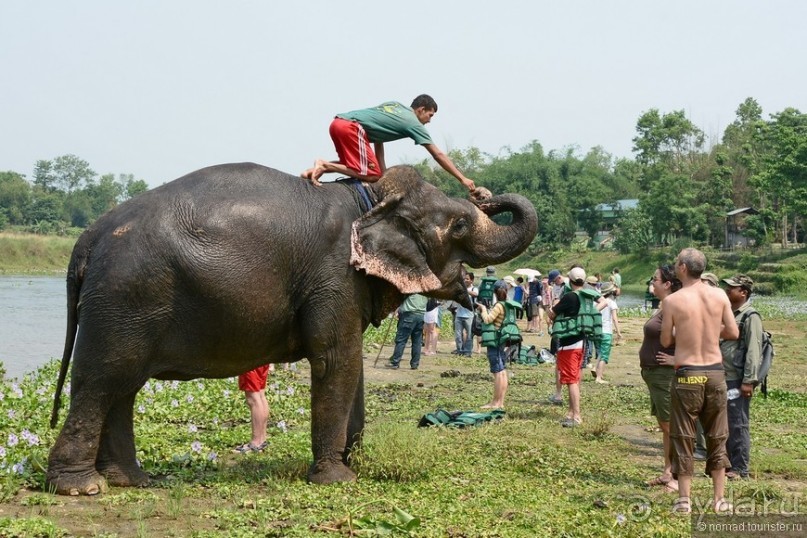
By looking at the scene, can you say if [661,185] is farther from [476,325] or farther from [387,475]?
[387,475]

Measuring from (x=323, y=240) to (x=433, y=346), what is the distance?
44.7ft

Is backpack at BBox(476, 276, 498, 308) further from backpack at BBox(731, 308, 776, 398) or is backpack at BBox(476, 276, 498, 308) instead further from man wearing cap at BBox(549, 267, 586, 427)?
backpack at BBox(731, 308, 776, 398)

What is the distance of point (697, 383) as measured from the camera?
7.19 meters

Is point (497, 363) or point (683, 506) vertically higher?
point (497, 363)

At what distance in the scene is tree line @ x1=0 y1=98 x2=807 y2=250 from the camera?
61.2 m

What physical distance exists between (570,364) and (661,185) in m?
61.7

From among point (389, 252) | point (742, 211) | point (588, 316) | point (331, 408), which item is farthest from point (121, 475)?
point (742, 211)

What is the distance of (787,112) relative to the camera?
6512 centimetres

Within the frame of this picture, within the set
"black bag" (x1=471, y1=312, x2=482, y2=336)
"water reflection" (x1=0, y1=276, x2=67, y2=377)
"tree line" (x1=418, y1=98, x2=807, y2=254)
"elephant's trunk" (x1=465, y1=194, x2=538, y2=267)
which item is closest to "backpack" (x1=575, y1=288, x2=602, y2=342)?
"elephant's trunk" (x1=465, y1=194, x2=538, y2=267)

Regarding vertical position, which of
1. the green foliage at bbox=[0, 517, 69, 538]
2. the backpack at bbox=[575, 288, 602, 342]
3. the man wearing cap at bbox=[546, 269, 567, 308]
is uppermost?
the man wearing cap at bbox=[546, 269, 567, 308]

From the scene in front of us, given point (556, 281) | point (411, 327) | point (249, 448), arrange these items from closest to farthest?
1. point (249, 448)
2. point (411, 327)
3. point (556, 281)

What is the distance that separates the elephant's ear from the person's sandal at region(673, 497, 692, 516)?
2.64m

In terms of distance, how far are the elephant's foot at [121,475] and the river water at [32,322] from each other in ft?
34.6

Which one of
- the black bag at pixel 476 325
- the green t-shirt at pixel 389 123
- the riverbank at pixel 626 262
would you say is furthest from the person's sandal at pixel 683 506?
the riverbank at pixel 626 262
